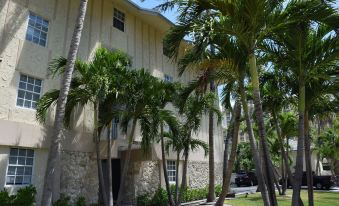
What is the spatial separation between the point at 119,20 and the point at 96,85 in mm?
8320

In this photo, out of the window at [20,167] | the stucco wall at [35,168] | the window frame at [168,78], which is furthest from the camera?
the window frame at [168,78]

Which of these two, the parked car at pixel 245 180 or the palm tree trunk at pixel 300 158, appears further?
the parked car at pixel 245 180

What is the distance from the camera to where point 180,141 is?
51.5 ft

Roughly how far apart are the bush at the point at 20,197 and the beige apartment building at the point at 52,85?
2.11 feet

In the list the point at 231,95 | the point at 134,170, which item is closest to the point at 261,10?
the point at 231,95

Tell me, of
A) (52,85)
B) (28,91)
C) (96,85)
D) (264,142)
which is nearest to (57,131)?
(96,85)

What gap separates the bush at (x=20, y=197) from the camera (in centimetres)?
1023

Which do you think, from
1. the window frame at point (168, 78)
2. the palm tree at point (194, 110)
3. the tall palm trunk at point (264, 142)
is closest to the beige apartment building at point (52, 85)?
the window frame at point (168, 78)

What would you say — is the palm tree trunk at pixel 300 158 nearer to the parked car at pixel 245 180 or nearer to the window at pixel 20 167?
the window at pixel 20 167

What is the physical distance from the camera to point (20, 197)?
10742 millimetres

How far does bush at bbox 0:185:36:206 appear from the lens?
33.6 feet

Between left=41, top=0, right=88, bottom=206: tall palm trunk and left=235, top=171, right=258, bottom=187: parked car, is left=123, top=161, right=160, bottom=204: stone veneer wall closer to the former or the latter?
left=41, top=0, right=88, bottom=206: tall palm trunk

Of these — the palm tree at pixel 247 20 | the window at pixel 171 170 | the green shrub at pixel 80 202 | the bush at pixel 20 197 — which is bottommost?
the green shrub at pixel 80 202

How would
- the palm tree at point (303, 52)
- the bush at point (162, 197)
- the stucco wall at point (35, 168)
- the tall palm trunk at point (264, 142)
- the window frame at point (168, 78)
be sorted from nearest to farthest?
the tall palm trunk at point (264, 142), the palm tree at point (303, 52), the stucco wall at point (35, 168), the bush at point (162, 197), the window frame at point (168, 78)
